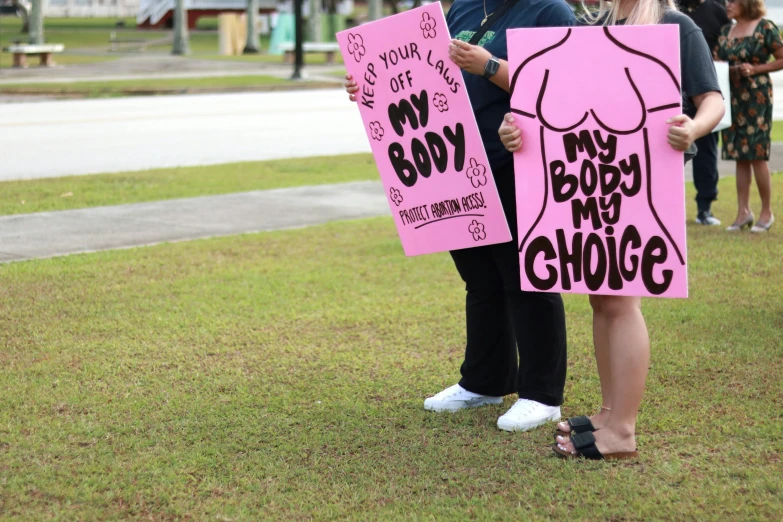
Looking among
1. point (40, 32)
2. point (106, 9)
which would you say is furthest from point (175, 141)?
point (106, 9)

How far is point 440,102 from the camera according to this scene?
4.21 meters

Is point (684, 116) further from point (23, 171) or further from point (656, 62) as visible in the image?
point (23, 171)

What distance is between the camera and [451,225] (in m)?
4.36

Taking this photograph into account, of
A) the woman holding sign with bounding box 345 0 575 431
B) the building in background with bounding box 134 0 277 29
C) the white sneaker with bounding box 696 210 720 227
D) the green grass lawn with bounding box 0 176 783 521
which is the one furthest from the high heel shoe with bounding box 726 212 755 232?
the building in background with bounding box 134 0 277 29

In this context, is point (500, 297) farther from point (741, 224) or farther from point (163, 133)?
point (163, 133)

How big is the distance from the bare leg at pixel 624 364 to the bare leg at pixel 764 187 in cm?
491

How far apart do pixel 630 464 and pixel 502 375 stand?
85 cm

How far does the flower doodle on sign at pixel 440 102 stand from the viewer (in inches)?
165

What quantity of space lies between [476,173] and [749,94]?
16.5 feet

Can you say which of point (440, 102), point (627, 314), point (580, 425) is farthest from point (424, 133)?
point (580, 425)

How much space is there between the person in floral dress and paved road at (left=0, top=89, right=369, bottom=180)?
22.5ft

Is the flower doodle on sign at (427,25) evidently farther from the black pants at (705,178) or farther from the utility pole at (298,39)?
the utility pole at (298,39)

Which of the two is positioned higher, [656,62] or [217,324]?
[656,62]

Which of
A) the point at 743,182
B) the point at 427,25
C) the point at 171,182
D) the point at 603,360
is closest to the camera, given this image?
the point at 603,360
